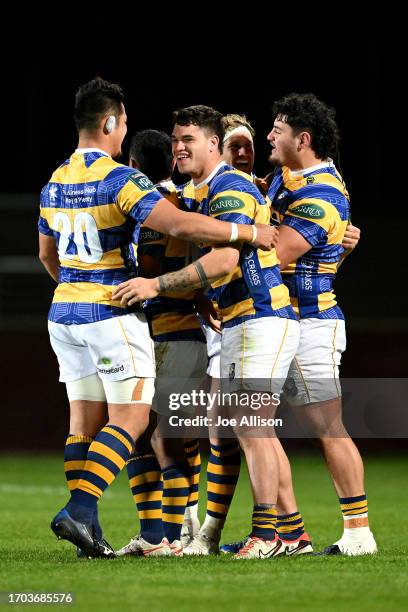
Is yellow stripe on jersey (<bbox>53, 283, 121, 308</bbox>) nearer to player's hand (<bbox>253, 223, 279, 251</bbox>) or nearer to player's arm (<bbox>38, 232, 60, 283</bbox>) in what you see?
player's arm (<bbox>38, 232, 60, 283</bbox>)

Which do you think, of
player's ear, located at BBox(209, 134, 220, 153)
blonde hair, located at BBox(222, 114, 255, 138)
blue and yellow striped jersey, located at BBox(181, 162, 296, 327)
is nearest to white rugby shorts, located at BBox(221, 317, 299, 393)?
blue and yellow striped jersey, located at BBox(181, 162, 296, 327)

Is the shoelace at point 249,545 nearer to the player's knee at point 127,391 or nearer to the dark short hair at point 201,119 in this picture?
the player's knee at point 127,391

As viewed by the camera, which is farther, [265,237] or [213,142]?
[213,142]

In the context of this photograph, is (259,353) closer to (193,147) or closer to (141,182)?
(141,182)

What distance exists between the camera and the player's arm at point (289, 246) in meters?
5.75

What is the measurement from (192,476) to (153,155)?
1778 mm

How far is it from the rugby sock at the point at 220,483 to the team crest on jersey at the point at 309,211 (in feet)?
4.12

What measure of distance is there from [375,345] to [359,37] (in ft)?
22.1

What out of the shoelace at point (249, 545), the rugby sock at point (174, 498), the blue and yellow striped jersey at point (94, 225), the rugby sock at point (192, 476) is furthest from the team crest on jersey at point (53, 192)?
the shoelace at point (249, 545)

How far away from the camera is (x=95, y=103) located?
5.54 meters

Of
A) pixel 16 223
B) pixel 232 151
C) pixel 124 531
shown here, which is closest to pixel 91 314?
pixel 232 151

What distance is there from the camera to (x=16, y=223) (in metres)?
16.2

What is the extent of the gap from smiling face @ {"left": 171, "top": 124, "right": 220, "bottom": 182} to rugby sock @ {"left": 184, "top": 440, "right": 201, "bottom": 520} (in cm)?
158

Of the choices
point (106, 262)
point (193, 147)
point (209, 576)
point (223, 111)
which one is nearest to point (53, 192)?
point (106, 262)
